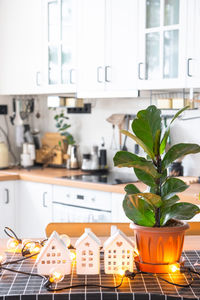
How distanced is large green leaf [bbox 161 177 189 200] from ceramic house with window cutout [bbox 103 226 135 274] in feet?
0.65

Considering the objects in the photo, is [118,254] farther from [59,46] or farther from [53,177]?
[59,46]

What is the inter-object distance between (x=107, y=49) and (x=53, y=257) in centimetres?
237

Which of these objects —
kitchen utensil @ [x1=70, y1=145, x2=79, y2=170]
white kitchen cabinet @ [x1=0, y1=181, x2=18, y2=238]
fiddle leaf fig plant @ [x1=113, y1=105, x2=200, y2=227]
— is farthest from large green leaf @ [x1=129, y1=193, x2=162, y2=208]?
kitchen utensil @ [x1=70, y1=145, x2=79, y2=170]

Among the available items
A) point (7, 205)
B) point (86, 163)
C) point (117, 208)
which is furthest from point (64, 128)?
point (117, 208)

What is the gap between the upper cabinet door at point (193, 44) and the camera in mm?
3326

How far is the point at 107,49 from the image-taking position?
151 inches

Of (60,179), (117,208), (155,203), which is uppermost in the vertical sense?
(155,203)

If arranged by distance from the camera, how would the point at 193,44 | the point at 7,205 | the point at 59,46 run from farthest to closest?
the point at 7,205 → the point at 59,46 → the point at 193,44

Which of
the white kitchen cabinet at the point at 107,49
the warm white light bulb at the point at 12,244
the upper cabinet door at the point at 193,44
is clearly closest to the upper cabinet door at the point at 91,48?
the white kitchen cabinet at the point at 107,49

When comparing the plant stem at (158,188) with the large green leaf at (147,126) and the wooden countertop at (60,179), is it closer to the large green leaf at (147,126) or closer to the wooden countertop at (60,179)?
the large green leaf at (147,126)

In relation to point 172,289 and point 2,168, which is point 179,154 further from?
point 2,168

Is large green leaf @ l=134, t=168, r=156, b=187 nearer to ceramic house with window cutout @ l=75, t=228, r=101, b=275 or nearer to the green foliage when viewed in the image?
ceramic house with window cutout @ l=75, t=228, r=101, b=275

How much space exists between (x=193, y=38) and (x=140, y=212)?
1.86m

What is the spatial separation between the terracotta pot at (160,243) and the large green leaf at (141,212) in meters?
0.03
